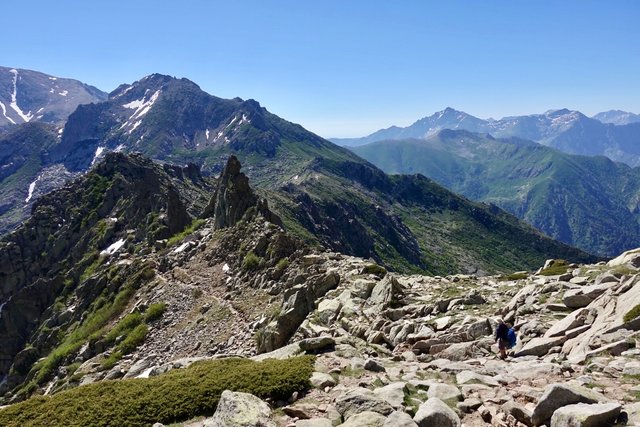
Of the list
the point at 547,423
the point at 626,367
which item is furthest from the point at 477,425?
the point at 626,367

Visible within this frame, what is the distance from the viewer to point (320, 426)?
46.4 feet

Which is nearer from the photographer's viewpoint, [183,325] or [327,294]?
[327,294]

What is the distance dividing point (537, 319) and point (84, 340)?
51823 millimetres

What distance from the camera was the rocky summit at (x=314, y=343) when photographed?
49.7ft

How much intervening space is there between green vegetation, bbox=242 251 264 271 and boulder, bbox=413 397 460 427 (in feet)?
125

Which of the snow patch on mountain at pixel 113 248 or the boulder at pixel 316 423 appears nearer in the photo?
the boulder at pixel 316 423

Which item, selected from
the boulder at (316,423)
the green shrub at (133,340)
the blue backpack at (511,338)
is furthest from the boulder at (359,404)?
the green shrub at (133,340)

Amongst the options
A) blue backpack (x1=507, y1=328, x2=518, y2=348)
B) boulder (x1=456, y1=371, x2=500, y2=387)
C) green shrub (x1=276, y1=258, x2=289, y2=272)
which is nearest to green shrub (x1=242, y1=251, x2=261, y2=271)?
green shrub (x1=276, y1=258, x2=289, y2=272)

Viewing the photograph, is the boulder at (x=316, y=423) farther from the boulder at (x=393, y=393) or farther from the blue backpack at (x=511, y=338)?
the blue backpack at (x=511, y=338)

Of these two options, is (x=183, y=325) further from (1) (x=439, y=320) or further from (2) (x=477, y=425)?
(2) (x=477, y=425)

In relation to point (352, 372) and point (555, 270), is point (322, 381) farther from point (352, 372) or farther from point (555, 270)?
point (555, 270)

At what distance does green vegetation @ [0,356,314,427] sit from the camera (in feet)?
55.1

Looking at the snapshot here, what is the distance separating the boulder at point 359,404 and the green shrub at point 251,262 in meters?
36.2

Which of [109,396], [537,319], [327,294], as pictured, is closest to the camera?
[109,396]
